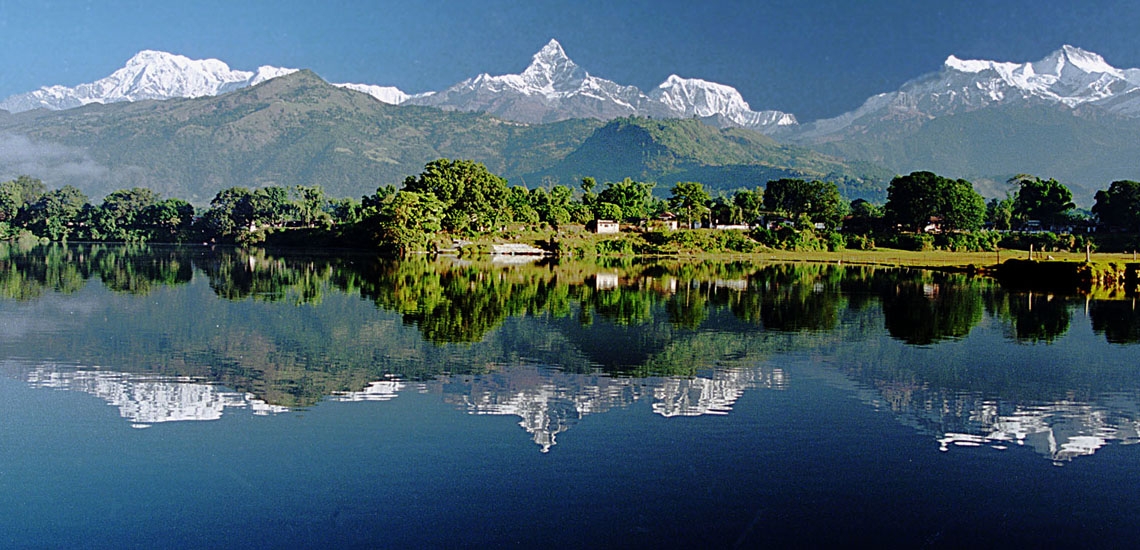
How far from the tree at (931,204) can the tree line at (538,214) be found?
0.52 feet

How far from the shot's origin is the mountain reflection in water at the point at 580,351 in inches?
734

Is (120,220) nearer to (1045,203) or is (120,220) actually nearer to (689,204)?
(689,204)

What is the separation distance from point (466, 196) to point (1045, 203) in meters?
87.1

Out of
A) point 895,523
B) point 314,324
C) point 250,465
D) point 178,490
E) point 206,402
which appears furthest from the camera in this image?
point 314,324

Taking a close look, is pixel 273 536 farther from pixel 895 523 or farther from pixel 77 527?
pixel 895 523

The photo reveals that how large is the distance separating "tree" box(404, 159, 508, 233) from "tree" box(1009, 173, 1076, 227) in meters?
81.0

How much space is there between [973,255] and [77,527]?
10478 cm

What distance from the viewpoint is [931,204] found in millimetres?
118438

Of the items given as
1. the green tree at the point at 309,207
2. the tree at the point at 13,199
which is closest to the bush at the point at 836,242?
the green tree at the point at 309,207

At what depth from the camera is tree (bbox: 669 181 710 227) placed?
124562mm

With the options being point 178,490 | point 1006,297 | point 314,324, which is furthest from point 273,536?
point 1006,297

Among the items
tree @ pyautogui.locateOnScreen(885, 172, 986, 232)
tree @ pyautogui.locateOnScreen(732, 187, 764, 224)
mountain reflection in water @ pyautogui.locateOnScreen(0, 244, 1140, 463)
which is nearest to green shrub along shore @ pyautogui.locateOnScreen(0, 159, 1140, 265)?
tree @ pyautogui.locateOnScreen(885, 172, 986, 232)

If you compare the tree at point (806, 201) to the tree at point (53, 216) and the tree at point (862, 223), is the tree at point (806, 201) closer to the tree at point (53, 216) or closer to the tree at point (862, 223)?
the tree at point (862, 223)

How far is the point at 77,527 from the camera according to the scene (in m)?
11.6
